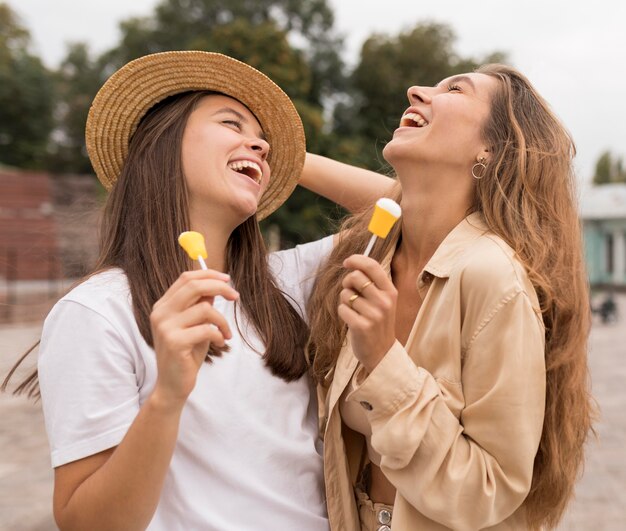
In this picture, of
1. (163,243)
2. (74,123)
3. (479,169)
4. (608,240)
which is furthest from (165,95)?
(608,240)

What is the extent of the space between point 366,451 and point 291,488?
319 millimetres

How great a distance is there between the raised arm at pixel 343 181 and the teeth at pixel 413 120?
2.01ft

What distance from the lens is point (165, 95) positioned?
88.8 inches

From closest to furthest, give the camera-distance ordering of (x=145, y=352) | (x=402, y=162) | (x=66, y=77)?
(x=145, y=352) → (x=402, y=162) → (x=66, y=77)

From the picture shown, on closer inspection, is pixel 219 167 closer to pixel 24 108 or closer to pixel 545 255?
pixel 545 255

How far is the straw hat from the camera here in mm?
Answer: 2195

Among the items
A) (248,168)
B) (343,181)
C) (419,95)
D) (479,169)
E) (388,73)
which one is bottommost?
(388,73)

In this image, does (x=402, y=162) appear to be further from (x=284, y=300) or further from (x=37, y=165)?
(x=37, y=165)

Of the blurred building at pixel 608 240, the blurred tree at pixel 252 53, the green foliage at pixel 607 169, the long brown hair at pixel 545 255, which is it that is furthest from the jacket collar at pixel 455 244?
the green foliage at pixel 607 169

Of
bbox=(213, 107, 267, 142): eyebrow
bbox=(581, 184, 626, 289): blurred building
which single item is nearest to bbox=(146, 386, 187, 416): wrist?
bbox=(213, 107, 267, 142): eyebrow

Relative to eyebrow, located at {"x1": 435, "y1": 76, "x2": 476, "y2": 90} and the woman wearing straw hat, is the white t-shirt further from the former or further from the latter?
eyebrow, located at {"x1": 435, "y1": 76, "x2": 476, "y2": 90}

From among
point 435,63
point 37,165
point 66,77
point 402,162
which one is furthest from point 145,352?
point 66,77

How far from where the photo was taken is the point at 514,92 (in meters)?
2.07

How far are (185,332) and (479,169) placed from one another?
1.11 metres
